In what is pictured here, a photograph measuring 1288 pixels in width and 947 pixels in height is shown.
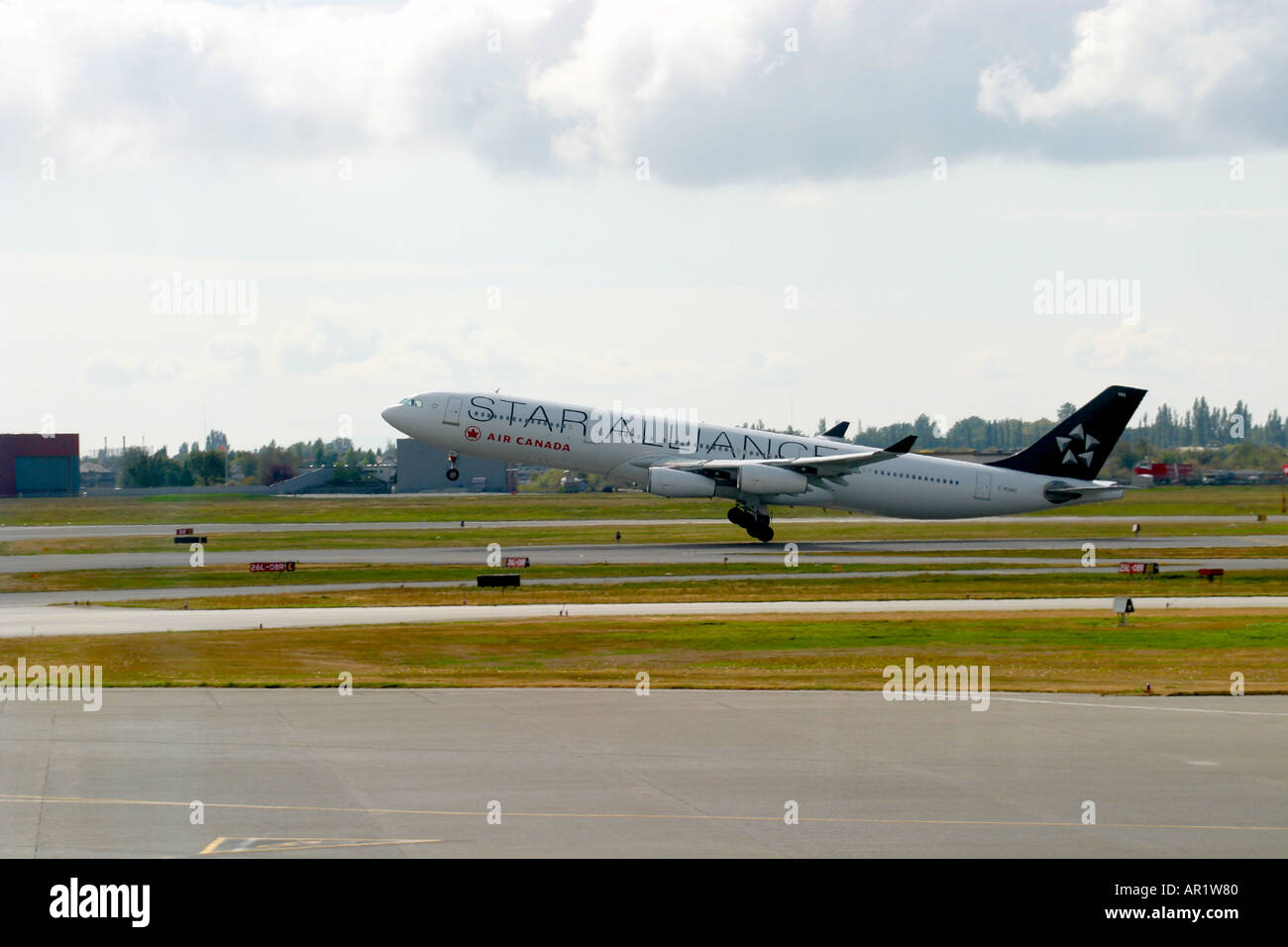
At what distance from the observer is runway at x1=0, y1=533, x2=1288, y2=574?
52.2 meters

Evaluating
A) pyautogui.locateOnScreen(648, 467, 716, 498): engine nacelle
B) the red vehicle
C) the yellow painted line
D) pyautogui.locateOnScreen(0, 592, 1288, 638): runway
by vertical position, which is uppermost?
the red vehicle

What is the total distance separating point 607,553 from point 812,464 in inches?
400

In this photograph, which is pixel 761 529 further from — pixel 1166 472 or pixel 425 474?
pixel 425 474

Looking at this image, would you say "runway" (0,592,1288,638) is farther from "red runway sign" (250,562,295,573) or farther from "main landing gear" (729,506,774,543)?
"main landing gear" (729,506,774,543)

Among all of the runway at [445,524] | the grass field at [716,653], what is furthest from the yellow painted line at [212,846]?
the runway at [445,524]

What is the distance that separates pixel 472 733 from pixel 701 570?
1200 inches

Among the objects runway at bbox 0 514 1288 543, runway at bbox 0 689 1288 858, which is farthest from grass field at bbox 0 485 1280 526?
runway at bbox 0 689 1288 858

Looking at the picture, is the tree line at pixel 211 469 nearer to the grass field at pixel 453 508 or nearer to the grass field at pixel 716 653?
the grass field at pixel 453 508

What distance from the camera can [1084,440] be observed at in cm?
6438

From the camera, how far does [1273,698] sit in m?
21.0

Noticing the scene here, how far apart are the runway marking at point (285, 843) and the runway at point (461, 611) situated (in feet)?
67.9

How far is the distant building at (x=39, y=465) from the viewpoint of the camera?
13825cm

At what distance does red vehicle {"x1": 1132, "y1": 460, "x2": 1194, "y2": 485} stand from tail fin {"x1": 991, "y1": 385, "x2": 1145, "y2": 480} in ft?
196
